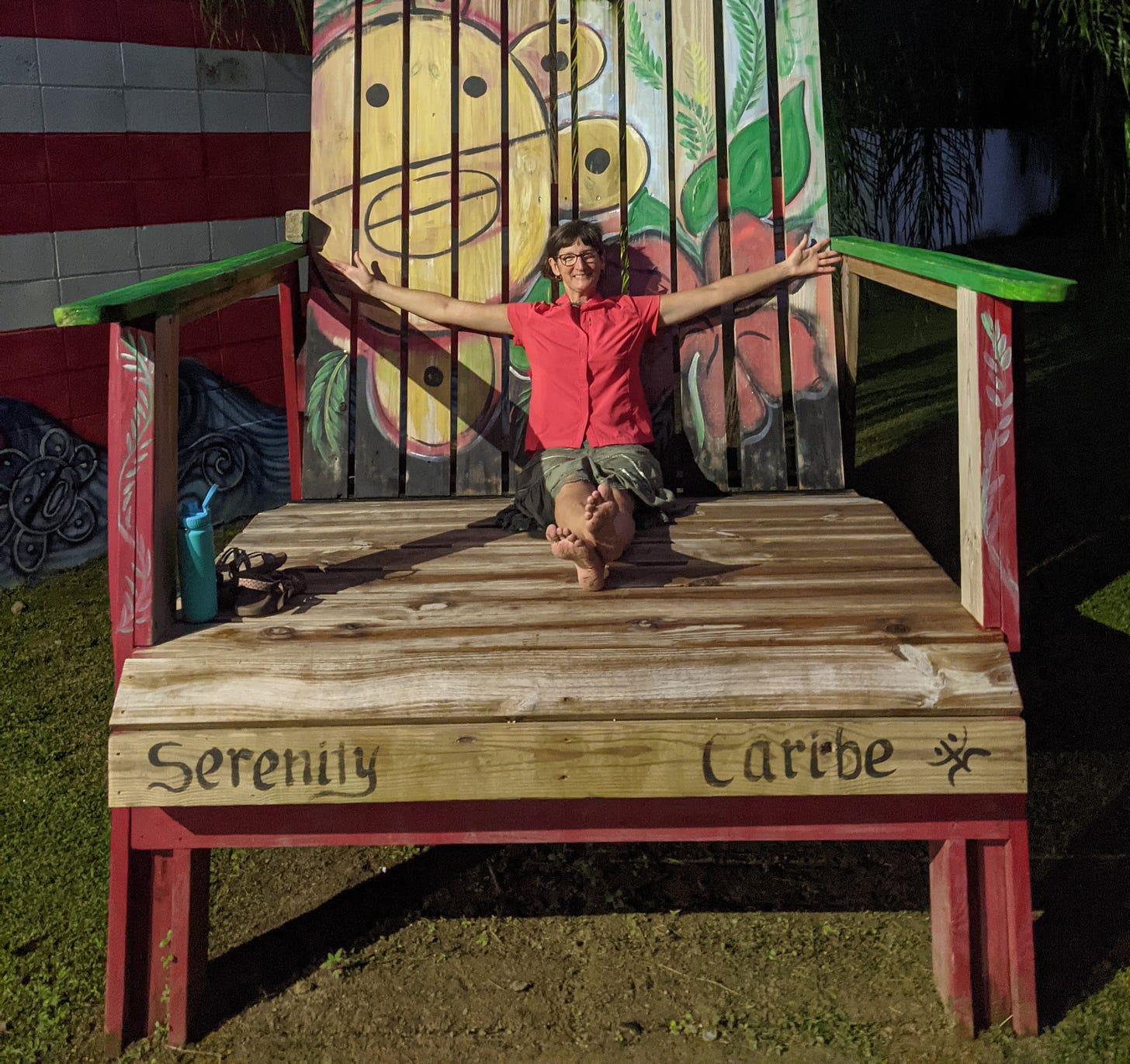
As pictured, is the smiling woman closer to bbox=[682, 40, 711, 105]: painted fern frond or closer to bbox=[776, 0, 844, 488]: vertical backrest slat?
bbox=[776, 0, 844, 488]: vertical backrest slat

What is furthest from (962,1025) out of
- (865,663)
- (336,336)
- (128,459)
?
(336,336)

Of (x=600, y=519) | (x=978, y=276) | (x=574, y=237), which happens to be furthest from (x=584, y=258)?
(x=978, y=276)

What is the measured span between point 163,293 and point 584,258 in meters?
1.35

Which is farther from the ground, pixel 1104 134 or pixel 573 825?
pixel 1104 134

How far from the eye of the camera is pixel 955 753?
2133 millimetres

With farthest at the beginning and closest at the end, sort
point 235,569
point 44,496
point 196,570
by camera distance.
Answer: point 44,496 → point 235,569 → point 196,570

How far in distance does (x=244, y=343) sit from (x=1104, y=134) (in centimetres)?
321

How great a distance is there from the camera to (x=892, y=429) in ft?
18.7

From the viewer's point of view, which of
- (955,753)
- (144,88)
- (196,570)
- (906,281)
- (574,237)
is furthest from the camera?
(144,88)

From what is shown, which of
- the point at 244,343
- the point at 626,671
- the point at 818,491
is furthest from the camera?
the point at 244,343

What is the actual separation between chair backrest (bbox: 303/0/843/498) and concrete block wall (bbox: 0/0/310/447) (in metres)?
1.19

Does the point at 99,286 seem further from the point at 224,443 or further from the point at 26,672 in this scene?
the point at 26,672

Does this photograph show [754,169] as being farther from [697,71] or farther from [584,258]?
[584,258]

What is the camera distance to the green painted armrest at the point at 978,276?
85.0 inches
